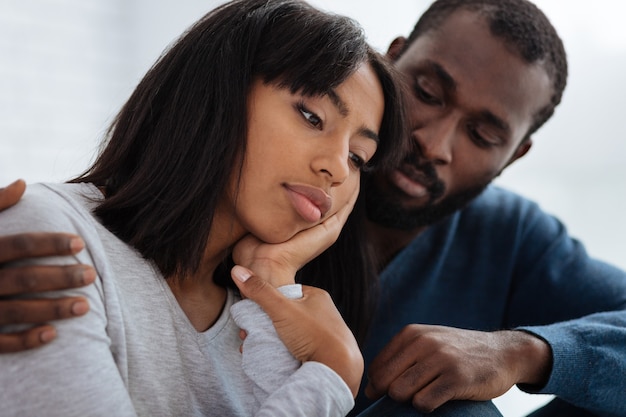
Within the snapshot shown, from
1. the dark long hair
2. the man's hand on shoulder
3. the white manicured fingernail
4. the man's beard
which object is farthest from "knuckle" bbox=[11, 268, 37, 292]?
the man's beard

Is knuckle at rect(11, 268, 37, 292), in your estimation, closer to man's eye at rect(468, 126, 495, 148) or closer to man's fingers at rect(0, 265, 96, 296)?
man's fingers at rect(0, 265, 96, 296)

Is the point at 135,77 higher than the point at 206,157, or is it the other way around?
the point at 206,157

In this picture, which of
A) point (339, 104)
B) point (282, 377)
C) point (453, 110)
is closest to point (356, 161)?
point (339, 104)

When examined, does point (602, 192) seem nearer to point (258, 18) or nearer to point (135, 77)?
point (135, 77)

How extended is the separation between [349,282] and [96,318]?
652mm

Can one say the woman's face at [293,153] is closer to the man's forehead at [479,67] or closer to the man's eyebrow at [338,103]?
the man's eyebrow at [338,103]

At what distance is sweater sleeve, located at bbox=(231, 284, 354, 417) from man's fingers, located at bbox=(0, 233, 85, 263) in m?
0.31

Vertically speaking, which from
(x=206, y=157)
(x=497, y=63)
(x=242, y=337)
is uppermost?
(x=497, y=63)

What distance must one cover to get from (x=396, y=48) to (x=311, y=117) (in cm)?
82

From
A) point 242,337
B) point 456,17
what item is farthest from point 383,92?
point 456,17

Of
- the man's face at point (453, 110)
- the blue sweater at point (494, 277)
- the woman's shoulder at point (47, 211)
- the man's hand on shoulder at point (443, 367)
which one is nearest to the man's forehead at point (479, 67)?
the man's face at point (453, 110)

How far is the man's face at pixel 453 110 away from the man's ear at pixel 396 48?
53mm

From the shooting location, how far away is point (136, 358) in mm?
1098

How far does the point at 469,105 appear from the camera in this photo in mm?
1724
